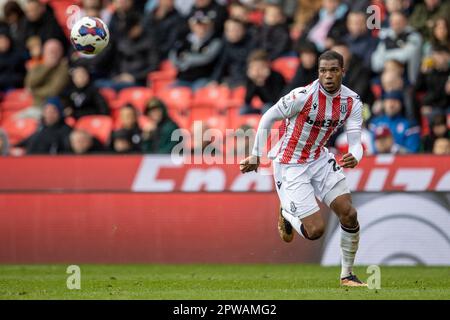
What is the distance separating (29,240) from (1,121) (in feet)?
16.5

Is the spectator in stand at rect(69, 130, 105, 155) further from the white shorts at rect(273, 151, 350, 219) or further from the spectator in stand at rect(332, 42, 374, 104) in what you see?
→ the white shorts at rect(273, 151, 350, 219)

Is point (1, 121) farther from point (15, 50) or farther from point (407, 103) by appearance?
point (407, 103)

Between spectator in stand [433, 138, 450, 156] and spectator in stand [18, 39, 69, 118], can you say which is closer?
spectator in stand [433, 138, 450, 156]

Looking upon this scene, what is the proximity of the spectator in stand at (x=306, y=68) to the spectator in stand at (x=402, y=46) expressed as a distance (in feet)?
3.86

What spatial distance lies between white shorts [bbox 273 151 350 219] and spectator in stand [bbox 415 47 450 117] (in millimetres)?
5877

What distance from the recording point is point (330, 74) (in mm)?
11070

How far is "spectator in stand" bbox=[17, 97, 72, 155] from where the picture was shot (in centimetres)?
1792

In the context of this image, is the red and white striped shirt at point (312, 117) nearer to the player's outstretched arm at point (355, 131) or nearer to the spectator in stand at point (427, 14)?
the player's outstretched arm at point (355, 131)

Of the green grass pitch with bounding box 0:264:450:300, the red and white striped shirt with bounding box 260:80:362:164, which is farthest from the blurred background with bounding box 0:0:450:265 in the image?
the red and white striped shirt with bounding box 260:80:362:164

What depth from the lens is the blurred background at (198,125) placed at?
15312mm

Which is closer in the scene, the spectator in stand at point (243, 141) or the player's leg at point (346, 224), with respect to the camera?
the player's leg at point (346, 224)

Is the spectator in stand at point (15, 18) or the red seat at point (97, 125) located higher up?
the spectator in stand at point (15, 18)

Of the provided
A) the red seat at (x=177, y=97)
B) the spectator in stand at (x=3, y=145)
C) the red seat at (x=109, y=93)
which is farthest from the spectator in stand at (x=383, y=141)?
the spectator in stand at (x=3, y=145)
